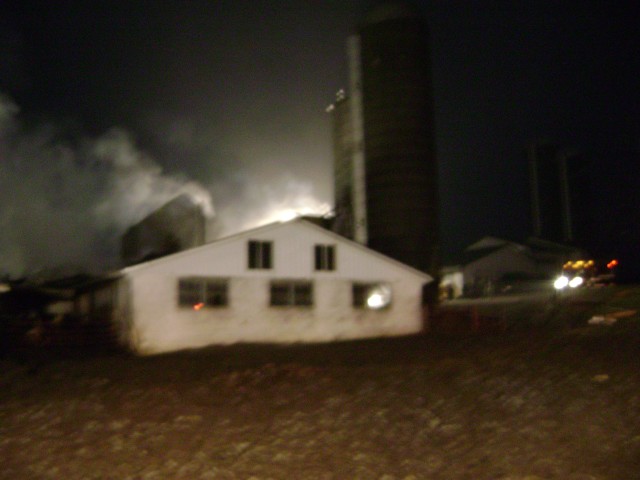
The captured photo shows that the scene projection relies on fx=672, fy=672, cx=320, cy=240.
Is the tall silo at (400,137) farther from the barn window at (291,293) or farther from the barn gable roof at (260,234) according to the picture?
the barn window at (291,293)

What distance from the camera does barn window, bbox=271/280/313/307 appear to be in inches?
853

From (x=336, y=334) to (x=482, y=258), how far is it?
2691 centimetres

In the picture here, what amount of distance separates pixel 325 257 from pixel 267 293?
2.50 m

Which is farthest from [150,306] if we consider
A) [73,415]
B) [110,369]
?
[73,415]

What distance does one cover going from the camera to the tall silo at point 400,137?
90.1 ft

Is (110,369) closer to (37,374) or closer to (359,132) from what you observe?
(37,374)

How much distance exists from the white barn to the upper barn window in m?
0.03

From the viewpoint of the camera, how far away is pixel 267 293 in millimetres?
21422

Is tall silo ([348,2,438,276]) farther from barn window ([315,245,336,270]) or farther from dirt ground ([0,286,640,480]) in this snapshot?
dirt ground ([0,286,640,480])

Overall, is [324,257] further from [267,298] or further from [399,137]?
[399,137]

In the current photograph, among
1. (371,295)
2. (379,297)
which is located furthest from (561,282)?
(371,295)

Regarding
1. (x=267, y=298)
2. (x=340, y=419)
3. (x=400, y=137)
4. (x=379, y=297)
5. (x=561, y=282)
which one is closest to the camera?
(x=340, y=419)

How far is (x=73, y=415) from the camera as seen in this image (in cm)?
1088

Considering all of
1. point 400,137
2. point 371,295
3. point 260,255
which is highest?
point 400,137
